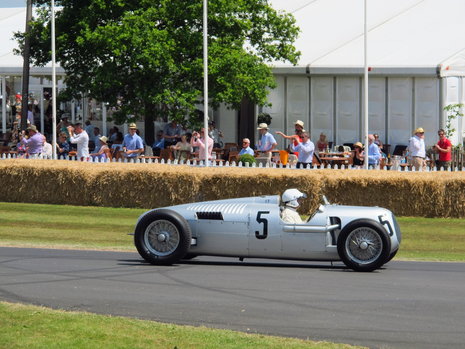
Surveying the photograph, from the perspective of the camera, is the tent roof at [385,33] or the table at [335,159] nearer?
the table at [335,159]

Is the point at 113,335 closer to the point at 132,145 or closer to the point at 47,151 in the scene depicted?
the point at 132,145

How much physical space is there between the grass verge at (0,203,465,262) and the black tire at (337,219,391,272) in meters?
2.65

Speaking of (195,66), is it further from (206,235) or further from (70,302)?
(70,302)

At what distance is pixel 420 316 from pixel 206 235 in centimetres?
417

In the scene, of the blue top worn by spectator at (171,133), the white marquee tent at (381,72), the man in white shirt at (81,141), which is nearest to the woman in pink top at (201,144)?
the man in white shirt at (81,141)

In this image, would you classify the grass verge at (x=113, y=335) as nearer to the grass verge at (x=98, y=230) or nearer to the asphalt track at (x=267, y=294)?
the asphalt track at (x=267, y=294)

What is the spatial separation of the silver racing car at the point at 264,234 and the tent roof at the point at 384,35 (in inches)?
630

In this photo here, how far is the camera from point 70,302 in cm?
1130

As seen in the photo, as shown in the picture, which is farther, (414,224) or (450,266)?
(414,224)

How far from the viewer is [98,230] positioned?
19.6m

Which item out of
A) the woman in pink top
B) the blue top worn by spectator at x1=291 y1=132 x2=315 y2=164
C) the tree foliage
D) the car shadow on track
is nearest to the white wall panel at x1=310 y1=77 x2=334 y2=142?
the tree foliage

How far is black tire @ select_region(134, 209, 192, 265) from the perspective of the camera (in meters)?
13.9

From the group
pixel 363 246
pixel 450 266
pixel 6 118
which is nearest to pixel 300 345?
pixel 363 246

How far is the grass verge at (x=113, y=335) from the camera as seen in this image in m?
9.12
